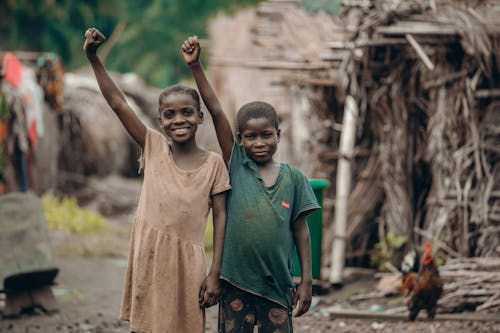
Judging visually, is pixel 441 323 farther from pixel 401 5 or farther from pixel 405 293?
pixel 401 5

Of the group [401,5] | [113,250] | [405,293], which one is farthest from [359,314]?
[113,250]

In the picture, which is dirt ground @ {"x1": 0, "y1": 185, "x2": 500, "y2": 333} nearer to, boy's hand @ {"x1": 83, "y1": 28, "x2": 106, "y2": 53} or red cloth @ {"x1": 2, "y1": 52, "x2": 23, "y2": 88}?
red cloth @ {"x1": 2, "y1": 52, "x2": 23, "y2": 88}

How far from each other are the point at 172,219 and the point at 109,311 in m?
3.45

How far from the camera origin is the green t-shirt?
375 centimetres

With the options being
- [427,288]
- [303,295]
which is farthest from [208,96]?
[427,288]

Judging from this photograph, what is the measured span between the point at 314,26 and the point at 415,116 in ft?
7.51

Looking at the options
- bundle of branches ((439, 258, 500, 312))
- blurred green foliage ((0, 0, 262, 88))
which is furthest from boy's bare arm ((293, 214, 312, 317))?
blurred green foliage ((0, 0, 262, 88))

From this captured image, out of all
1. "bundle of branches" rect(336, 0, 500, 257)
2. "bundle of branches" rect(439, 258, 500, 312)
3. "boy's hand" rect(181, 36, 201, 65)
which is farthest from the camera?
"bundle of branches" rect(336, 0, 500, 257)

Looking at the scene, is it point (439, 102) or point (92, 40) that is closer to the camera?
point (92, 40)

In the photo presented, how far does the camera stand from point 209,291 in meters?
3.72

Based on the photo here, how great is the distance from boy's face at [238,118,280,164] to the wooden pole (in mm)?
4085

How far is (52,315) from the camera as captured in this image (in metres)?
6.69

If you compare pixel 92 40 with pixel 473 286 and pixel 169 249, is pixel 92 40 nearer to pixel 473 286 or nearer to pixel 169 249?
pixel 169 249

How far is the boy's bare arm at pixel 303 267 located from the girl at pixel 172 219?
1.27ft
